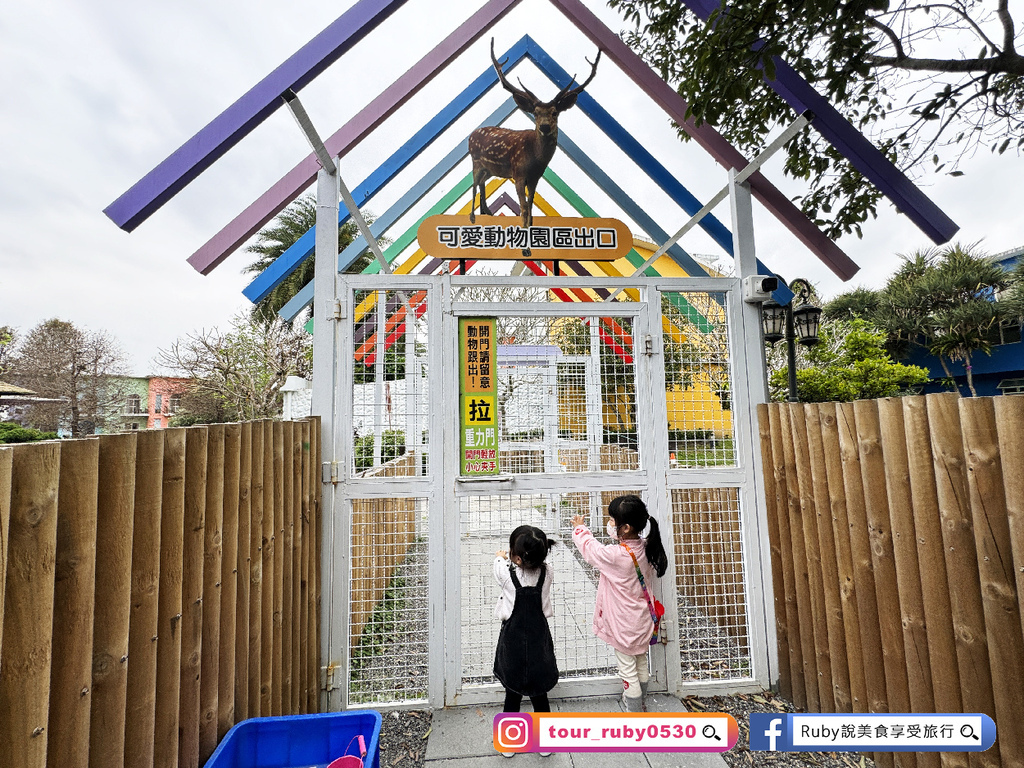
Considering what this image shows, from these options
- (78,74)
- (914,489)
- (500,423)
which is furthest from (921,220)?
(78,74)

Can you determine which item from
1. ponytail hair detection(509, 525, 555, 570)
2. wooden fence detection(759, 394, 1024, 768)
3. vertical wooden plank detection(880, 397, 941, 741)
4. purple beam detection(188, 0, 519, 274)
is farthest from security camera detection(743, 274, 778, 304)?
purple beam detection(188, 0, 519, 274)

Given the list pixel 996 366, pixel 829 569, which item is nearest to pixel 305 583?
pixel 829 569

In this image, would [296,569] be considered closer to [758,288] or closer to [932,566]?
[932,566]

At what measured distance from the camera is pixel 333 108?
3.20m

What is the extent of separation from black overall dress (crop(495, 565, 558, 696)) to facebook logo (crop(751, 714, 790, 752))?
0.96 metres

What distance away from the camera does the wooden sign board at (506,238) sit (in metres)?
3.10

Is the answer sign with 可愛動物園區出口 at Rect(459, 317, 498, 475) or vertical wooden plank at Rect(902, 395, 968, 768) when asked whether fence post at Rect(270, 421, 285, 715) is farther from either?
vertical wooden plank at Rect(902, 395, 968, 768)

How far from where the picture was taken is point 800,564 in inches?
107

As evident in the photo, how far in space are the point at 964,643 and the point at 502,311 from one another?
8.56 feet

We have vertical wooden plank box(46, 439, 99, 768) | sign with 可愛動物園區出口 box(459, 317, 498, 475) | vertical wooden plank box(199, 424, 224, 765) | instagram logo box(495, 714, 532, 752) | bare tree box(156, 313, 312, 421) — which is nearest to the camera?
vertical wooden plank box(46, 439, 99, 768)

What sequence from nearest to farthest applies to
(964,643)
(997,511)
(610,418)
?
1. (997,511)
2. (964,643)
3. (610,418)

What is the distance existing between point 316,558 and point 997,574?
10.1 feet

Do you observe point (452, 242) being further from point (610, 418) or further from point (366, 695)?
point (366, 695)

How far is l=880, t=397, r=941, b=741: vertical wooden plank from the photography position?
76.2 inches
